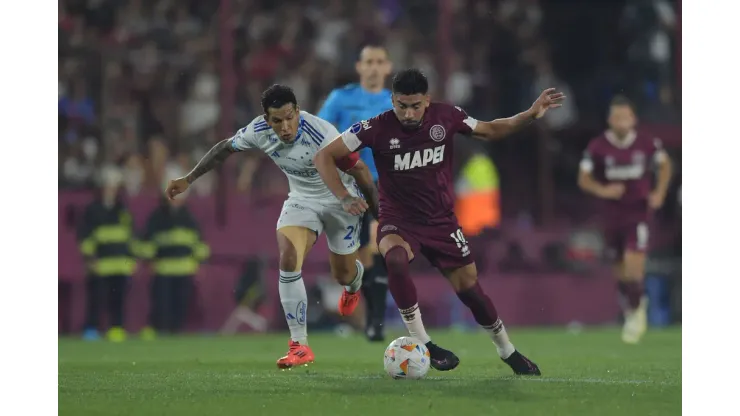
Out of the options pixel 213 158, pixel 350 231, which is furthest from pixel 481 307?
pixel 213 158

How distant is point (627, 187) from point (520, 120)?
5423mm

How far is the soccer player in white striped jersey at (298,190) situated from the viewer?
859 centimetres

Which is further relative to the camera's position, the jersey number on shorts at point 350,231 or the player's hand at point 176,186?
the jersey number on shorts at point 350,231

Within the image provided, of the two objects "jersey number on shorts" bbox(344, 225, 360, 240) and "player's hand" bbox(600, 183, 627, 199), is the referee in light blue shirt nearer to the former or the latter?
"jersey number on shorts" bbox(344, 225, 360, 240)

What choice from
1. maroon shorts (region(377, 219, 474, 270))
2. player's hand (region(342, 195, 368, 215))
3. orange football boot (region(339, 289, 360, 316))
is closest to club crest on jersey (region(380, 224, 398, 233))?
maroon shorts (region(377, 219, 474, 270))

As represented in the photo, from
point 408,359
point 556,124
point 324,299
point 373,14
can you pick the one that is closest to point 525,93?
point 556,124

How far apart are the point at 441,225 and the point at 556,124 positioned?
973 cm

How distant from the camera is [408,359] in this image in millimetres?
7758

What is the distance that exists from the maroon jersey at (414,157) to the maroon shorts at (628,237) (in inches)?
202

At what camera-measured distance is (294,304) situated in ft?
29.0

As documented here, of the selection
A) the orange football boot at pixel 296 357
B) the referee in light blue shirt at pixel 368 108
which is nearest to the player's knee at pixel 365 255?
the referee in light blue shirt at pixel 368 108

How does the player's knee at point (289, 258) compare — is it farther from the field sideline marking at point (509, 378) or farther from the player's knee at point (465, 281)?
Result: the player's knee at point (465, 281)

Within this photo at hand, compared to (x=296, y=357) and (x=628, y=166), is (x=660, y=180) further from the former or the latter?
(x=296, y=357)

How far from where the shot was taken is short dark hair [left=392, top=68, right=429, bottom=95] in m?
7.68
